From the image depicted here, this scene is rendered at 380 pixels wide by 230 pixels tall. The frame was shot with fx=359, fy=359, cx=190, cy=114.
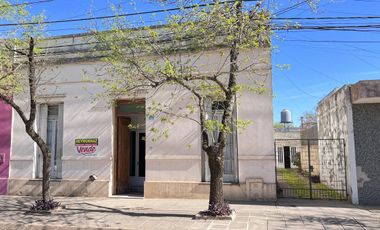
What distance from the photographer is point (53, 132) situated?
14.4m

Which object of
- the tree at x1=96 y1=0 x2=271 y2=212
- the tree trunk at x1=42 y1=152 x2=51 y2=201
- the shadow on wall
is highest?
the tree at x1=96 y1=0 x2=271 y2=212

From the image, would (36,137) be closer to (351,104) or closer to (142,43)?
(142,43)

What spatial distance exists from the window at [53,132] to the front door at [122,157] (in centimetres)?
237

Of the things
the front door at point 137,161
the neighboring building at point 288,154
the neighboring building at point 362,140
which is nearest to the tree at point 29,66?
the front door at point 137,161

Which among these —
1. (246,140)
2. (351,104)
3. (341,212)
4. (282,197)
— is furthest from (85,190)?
(351,104)

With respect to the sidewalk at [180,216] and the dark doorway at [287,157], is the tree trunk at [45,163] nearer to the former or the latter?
the sidewalk at [180,216]

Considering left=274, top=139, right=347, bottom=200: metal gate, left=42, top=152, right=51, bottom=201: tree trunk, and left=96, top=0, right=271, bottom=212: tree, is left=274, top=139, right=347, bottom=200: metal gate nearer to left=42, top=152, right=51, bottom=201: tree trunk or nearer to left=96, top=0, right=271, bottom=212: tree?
left=96, top=0, right=271, bottom=212: tree

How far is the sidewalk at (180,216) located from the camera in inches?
340

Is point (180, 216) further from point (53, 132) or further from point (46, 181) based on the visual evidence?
point (53, 132)

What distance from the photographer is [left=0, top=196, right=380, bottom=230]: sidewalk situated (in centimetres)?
862

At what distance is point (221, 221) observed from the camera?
888 cm

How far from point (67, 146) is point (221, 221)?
7.51 meters

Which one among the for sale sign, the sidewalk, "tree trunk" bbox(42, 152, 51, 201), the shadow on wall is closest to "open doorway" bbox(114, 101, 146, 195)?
the shadow on wall

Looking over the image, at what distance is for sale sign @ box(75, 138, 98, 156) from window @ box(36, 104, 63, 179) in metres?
1.03
